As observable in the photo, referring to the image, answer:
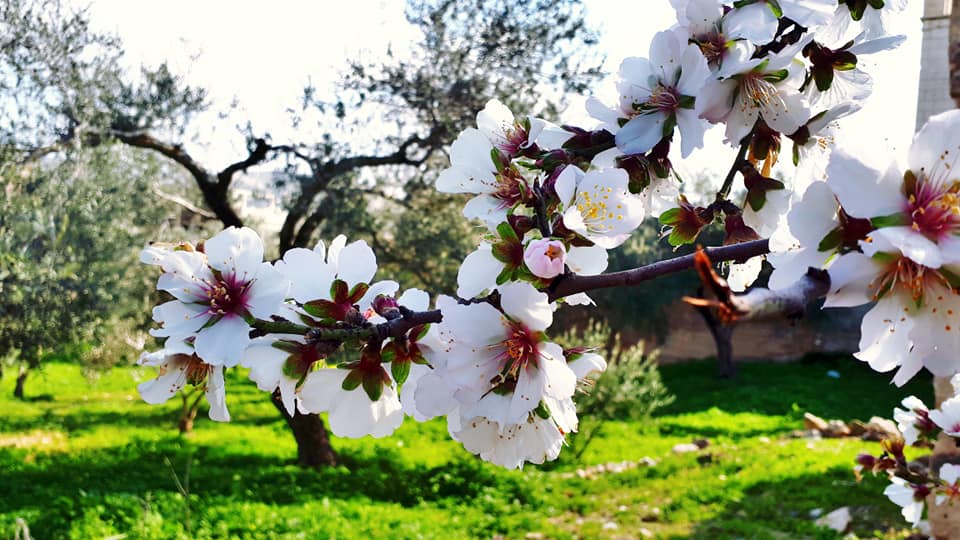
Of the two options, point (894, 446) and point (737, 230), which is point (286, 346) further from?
point (894, 446)

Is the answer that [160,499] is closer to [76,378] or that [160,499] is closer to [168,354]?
[168,354]

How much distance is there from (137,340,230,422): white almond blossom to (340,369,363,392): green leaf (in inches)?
4.5

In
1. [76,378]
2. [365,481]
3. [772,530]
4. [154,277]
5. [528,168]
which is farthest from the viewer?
[76,378]

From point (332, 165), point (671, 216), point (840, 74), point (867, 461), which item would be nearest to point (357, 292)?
point (671, 216)

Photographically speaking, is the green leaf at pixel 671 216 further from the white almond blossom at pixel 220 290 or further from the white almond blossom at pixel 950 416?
the white almond blossom at pixel 950 416

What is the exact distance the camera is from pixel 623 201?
755 mm

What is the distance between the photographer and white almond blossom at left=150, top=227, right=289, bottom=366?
2.42ft

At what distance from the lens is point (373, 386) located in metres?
0.79

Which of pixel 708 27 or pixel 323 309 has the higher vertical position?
pixel 708 27

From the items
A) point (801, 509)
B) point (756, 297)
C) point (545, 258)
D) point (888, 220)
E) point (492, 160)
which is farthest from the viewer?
point (801, 509)

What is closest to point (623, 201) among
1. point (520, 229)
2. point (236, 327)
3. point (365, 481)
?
point (520, 229)

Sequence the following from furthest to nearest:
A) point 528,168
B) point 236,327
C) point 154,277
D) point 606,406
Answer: point 606,406 → point 154,277 → point 528,168 → point 236,327

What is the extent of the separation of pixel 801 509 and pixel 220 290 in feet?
18.9

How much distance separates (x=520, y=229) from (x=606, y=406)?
8043 millimetres
